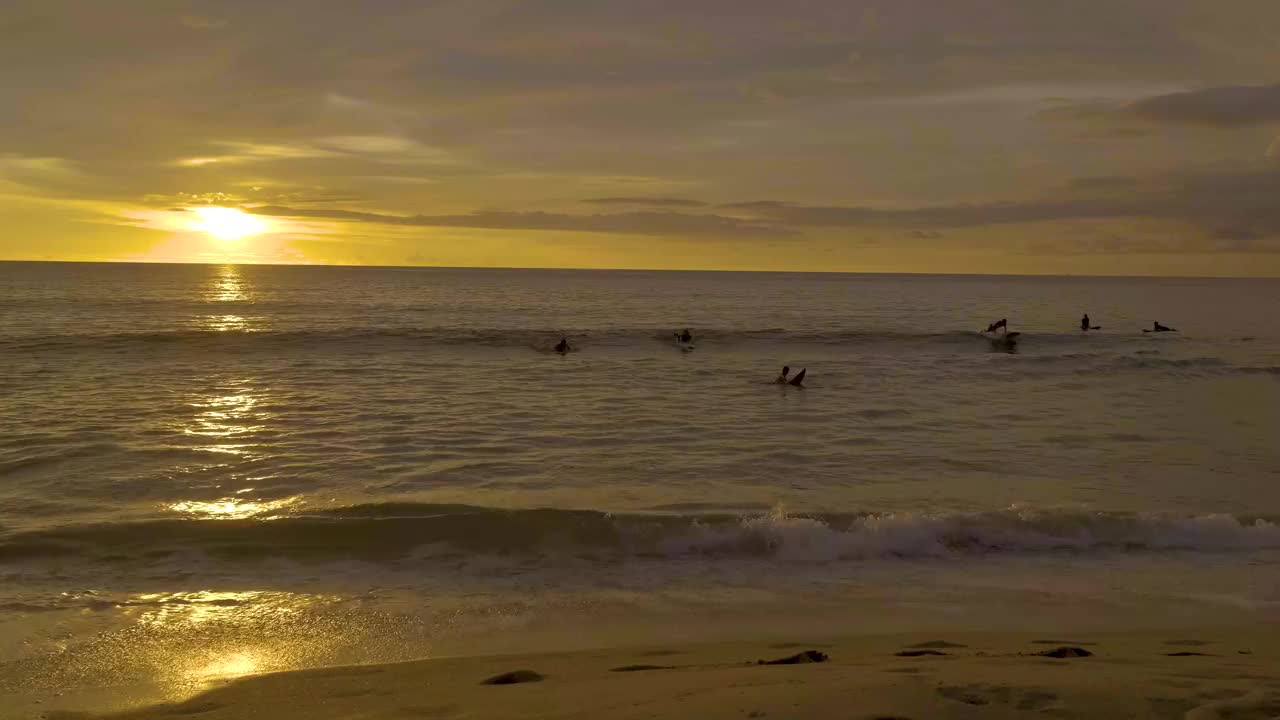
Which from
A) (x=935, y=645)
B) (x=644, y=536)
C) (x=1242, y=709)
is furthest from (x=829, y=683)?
(x=644, y=536)

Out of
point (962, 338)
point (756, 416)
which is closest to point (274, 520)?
point (756, 416)

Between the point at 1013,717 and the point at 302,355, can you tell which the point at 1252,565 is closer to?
the point at 1013,717

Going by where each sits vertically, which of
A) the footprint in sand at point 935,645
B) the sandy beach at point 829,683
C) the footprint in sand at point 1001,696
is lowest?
the footprint in sand at point 935,645

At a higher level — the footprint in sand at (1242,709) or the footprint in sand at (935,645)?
the footprint in sand at (1242,709)

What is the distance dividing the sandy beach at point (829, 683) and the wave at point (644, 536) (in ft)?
9.49

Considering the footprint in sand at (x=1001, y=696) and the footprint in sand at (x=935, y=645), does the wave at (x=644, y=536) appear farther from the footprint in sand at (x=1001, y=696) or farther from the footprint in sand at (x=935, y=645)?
the footprint in sand at (x=1001, y=696)

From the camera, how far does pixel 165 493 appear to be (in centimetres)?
1295

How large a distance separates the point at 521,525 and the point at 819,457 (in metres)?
6.73

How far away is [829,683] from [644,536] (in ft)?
17.5

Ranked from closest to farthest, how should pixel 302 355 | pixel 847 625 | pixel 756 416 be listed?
pixel 847 625, pixel 756 416, pixel 302 355

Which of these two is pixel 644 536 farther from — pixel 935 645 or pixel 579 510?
pixel 935 645

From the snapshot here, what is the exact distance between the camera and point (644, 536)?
36.4 feet

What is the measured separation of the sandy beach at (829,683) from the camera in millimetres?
5359

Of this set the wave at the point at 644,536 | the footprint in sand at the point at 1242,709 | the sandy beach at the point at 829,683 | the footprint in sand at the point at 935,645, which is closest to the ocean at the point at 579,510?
the wave at the point at 644,536
